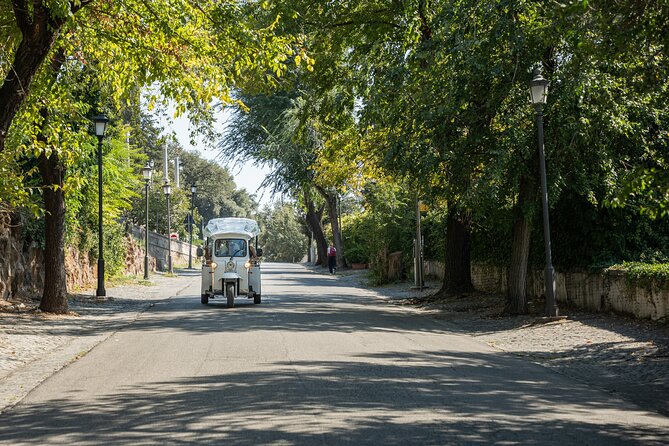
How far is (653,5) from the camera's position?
953 centimetres

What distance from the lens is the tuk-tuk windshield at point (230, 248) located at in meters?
23.3

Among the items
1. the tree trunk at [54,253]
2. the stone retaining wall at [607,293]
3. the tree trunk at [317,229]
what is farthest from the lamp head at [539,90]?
the tree trunk at [317,229]

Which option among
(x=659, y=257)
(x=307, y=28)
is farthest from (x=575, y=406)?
(x=307, y=28)

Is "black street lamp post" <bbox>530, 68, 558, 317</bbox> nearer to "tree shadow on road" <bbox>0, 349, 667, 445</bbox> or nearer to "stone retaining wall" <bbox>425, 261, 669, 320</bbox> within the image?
"stone retaining wall" <bbox>425, 261, 669, 320</bbox>

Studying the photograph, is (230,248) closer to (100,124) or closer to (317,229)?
(100,124)

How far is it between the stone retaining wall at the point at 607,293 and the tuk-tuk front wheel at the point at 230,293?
802 cm

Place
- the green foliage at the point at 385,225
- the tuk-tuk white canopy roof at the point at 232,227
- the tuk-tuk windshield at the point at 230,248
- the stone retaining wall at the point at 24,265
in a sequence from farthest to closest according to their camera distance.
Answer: the green foliage at the point at 385,225
the tuk-tuk white canopy roof at the point at 232,227
the tuk-tuk windshield at the point at 230,248
the stone retaining wall at the point at 24,265

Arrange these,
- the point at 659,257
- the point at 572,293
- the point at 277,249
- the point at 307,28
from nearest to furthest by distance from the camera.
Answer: the point at 659,257, the point at 572,293, the point at 307,28, the point at 277,249

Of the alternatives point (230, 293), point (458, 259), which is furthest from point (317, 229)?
point (230, 293)

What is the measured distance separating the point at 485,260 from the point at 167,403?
59.1ft

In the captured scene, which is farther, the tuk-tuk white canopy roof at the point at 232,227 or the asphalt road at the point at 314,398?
the tuk-tuk white canopy roof at the point at 232,227

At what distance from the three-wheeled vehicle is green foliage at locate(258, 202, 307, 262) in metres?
83.2

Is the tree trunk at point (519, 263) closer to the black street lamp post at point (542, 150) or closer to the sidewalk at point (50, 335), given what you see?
the black street lamp post at point (542, 150)

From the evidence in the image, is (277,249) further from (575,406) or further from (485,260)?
(575,406)
